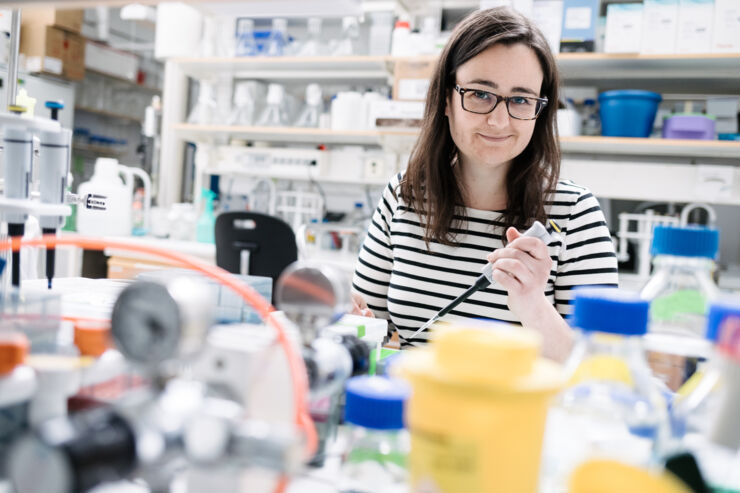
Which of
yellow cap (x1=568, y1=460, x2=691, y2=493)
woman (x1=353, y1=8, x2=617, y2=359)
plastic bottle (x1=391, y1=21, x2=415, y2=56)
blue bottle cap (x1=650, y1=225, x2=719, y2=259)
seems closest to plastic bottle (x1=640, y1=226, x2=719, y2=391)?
blue bottle cap (x1=650, y1=225, x2=719, y2=259)

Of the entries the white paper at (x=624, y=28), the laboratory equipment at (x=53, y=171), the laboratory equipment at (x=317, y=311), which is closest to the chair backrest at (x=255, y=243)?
the laboratory equipment at (x=53, y=171)

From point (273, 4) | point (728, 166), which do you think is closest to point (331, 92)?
point (728, 166)

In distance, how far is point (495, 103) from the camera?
4.11 ft

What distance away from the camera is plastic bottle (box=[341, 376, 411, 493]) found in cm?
44

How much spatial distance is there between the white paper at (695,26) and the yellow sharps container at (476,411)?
2.84 meters

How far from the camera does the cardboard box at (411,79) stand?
119 inches

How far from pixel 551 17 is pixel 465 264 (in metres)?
1.97

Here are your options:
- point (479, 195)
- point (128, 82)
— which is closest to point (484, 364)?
point (479, 195)

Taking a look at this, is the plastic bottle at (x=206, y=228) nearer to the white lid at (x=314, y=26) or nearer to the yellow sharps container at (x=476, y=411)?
the white lid at (x=314, y=26)

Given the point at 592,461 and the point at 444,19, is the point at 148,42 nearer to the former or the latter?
the point at 444,19

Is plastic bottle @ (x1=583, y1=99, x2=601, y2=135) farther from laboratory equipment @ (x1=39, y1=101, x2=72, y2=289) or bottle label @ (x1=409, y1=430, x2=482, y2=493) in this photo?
bottle label @ (x1=409, y1=430, x2=482, y2=493)

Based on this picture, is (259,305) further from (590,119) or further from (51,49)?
(51,49)

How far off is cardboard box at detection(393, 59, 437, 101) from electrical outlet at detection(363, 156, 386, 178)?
41 centimetres

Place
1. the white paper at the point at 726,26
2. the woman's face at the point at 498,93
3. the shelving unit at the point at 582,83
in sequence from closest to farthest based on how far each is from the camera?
the woman's face at the point at 498,93 → the white paper at the point at 726,26 → the shelving unit at the point at 582,83
